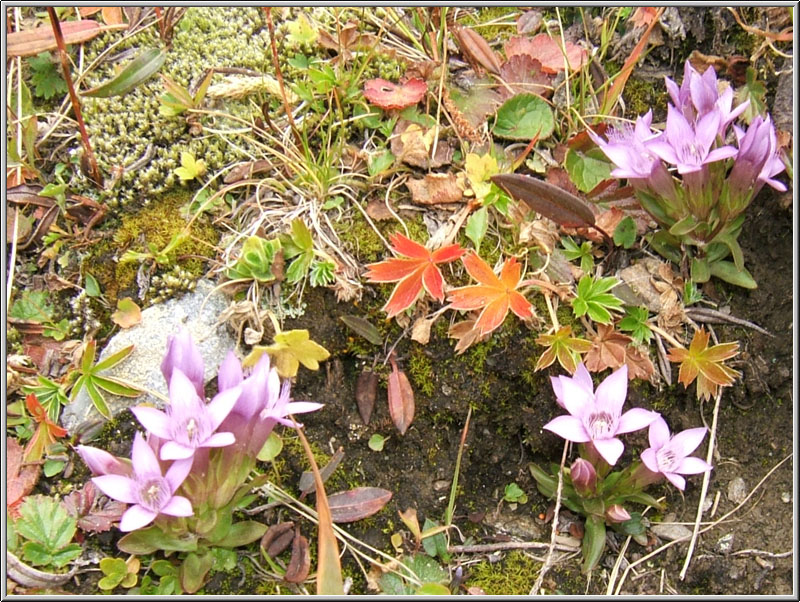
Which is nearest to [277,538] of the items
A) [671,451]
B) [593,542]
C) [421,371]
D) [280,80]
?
[421,371]

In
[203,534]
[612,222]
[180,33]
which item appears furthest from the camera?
[180,33]

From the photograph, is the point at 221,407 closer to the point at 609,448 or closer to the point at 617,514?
the point at 609,448

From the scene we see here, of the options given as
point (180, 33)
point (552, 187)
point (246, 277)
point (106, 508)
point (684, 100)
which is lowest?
point (106, 508)

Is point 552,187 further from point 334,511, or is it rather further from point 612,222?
point 334,511

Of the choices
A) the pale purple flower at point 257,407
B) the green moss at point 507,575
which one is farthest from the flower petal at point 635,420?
the pale purple flower at point 257,407

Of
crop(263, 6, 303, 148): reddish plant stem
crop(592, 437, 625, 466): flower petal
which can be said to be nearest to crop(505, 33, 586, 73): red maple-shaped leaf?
crop(263, 6, 303, 148): reddish plant stem

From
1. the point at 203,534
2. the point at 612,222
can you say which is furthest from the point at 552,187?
the point at 203,534

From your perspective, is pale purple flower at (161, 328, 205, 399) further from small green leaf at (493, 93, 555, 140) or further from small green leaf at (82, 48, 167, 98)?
small green leaf at (493, 93, 555, 140)
